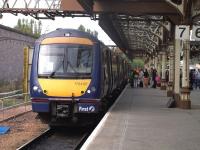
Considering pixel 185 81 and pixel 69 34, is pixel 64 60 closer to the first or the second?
pixel 69 34

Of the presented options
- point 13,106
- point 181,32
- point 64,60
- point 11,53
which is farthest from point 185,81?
point 11,53

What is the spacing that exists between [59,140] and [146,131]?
3.37 m

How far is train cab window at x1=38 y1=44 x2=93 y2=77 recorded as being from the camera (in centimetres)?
1747

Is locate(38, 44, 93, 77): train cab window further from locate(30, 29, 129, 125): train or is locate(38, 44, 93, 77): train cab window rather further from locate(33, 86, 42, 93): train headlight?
locate(33, 86, 42, 93): train headlight

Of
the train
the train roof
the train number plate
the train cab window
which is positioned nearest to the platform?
the train

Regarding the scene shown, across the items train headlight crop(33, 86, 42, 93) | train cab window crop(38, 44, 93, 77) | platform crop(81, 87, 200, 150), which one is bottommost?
platform crop(81, 87, 200, 150)

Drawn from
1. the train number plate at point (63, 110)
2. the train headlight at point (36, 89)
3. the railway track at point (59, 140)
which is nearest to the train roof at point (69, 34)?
the train headlight at point (36, 89)

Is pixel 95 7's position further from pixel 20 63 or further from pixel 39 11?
pixel 20 63

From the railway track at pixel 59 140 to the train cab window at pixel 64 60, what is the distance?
1.89m

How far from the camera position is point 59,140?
16828 mm

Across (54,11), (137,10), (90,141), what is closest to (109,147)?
(90,141)

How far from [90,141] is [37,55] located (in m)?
6.13

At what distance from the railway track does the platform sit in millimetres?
980

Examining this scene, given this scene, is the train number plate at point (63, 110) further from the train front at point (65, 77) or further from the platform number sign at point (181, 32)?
the platform number sign at point (181, 32)
